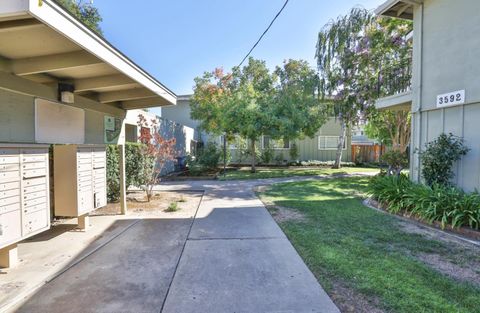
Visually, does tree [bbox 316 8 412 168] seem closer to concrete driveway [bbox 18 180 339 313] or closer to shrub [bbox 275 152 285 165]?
shrub [bbox 275 152 285 165]

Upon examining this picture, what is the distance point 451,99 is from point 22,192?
8077mm

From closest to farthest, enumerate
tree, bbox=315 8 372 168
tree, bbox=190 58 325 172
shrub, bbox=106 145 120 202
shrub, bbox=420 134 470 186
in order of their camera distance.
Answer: shrub, bbox=420 134 470 186 → shrub, bbox=106 145 120 202 → tree, bbox=315 8 372 168 → tree, bbox=190 58 325 172

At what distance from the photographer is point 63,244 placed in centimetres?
413

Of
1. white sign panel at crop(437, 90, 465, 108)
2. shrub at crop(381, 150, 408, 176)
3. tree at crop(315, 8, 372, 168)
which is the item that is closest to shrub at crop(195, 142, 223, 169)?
tree at crop(315, 8, 372, 168)

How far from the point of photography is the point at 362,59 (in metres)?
11.5

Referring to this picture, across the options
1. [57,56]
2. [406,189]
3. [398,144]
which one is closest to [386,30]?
[398,144]

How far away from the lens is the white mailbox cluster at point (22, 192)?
2971mm

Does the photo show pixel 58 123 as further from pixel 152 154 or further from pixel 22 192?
pixel 152 154

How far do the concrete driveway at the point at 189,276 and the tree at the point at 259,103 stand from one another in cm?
784

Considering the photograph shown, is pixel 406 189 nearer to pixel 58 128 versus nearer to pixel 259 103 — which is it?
pixel 58 128

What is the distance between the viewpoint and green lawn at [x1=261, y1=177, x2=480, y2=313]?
261cm

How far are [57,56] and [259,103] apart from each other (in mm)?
10150

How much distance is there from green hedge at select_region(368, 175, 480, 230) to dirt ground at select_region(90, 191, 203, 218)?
4.71 metres

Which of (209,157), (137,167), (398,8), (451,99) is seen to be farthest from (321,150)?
(137,167)
